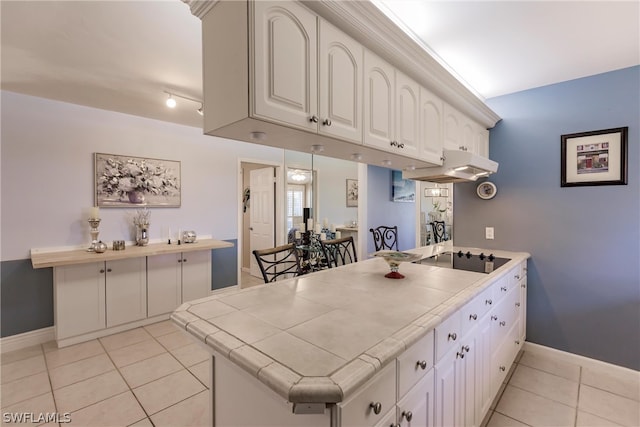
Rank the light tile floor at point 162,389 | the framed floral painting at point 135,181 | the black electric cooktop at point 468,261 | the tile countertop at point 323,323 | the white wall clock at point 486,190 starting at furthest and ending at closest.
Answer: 1. the framed floral painting at point 135,181
2. the white wall clock at point 486,190
3. the black electric cooktop at point 468,261
4. the light tile floor at point 162,389
5. the tile countertop at point 323,323

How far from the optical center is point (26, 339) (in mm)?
2764

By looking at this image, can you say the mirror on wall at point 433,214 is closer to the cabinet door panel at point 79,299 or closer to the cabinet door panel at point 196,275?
the cabinet door panel at point 196,275

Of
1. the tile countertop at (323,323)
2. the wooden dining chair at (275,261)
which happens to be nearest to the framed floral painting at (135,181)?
the wooden dining chair at (275,261)

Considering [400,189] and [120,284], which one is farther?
[400,189]

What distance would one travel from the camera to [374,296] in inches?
57.1

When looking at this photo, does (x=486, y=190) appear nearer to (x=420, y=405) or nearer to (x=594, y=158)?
(x=594, y=158)

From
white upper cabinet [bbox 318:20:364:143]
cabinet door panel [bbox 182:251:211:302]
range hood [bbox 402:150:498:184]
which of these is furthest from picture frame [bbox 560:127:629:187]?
cabinet door panel [bbox 182:251:211:302]

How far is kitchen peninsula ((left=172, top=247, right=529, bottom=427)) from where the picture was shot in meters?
0.80

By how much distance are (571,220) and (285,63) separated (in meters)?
2.75

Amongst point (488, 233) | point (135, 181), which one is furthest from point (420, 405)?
point (135, 181)

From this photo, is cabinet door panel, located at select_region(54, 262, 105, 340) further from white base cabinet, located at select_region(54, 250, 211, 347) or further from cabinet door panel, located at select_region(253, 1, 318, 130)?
cabinet door panel, located at select_region(253, 1, 318, 130)

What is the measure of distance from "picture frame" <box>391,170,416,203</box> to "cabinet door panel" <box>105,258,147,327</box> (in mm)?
4352

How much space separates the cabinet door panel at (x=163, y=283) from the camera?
10.8 feet

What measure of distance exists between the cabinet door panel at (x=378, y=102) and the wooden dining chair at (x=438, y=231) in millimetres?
3840
